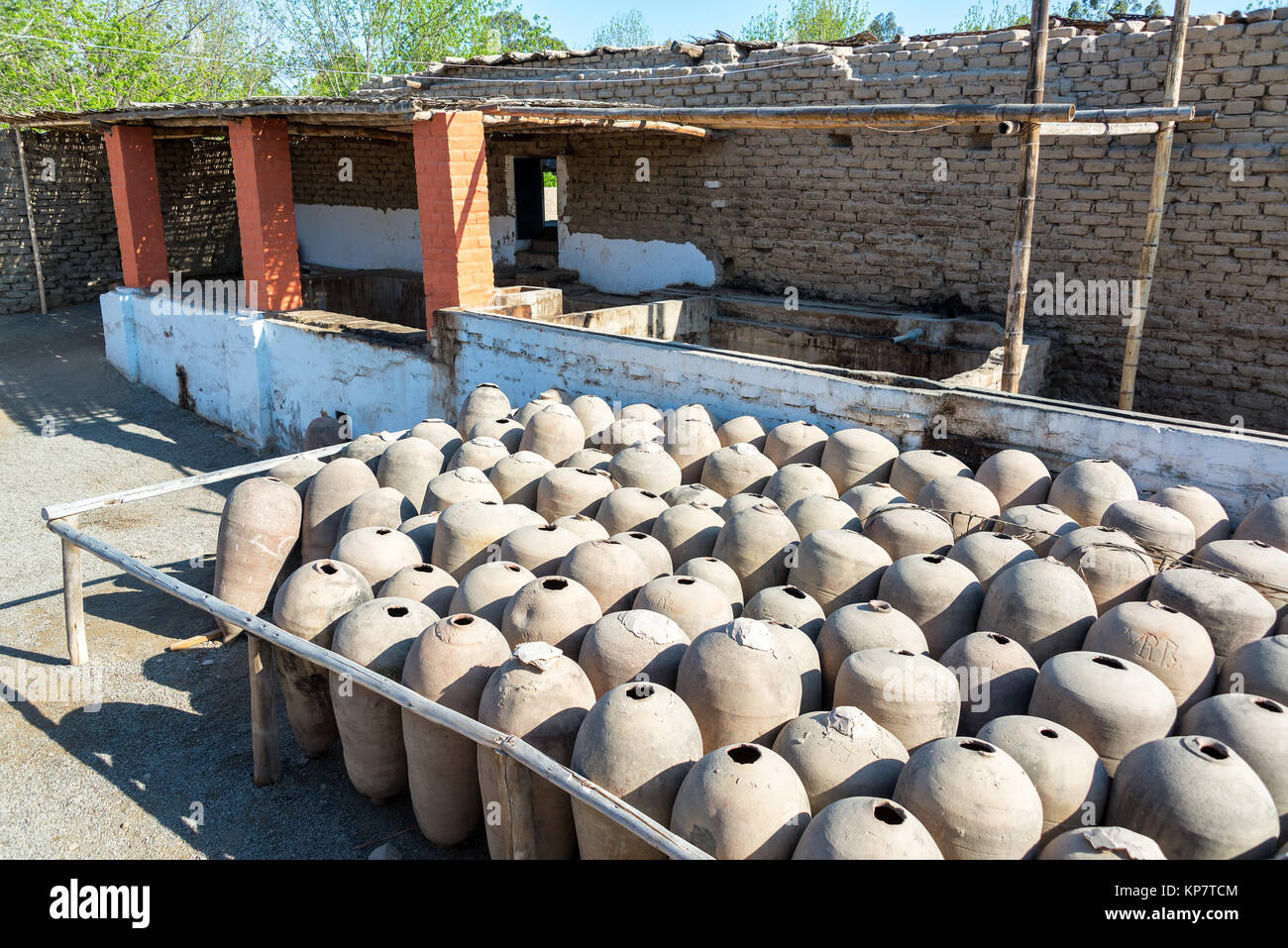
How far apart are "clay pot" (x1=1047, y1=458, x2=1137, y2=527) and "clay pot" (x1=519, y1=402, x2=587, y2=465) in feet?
11.6

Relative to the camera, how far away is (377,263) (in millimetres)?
16906

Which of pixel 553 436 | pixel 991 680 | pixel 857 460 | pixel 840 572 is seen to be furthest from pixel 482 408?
pixel 991 680

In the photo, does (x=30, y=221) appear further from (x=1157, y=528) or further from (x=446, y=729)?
(x=1157, y=528)

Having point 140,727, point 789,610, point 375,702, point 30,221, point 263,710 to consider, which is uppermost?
point 30,221

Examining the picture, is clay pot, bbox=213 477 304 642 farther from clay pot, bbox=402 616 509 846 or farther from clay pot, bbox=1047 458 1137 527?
clay pot, bbox=1047 458 1137 527

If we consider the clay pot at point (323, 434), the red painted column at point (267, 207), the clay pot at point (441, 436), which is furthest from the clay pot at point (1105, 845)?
the red painted column at point (267, 207)

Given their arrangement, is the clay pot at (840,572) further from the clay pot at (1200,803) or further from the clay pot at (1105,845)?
the clay pot at (1105,845)

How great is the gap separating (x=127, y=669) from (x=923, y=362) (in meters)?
8.11

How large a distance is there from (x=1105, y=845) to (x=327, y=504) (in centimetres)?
529

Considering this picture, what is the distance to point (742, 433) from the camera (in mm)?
7242

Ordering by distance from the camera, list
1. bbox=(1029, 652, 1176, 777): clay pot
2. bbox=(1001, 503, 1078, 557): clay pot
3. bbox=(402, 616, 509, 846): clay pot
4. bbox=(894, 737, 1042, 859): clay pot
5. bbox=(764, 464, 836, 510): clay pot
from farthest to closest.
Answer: bbox=(764, 464, 836, 510): clay pot → bbox=(1001, 503, 1078, 557): clay pot → bbox=(402, 616, 509, 846): clay pot → bbox=(1029, 652, 1176, 777): clay pot → bbox=(894, 737, 1042, 859): clay pot

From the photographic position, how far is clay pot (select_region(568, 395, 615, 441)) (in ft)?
25.5

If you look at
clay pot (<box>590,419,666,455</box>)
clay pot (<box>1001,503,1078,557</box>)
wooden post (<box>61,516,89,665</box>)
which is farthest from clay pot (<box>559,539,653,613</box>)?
wooden post (<box>61,516,89,665</box>)
